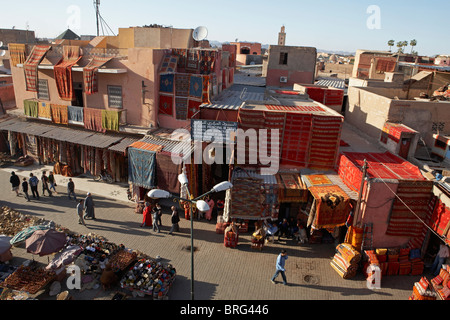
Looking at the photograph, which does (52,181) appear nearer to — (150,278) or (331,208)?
(150,278)

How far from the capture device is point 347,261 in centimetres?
1130

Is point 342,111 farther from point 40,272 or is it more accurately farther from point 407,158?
point 40,272

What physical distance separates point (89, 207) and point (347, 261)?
11.3 meters

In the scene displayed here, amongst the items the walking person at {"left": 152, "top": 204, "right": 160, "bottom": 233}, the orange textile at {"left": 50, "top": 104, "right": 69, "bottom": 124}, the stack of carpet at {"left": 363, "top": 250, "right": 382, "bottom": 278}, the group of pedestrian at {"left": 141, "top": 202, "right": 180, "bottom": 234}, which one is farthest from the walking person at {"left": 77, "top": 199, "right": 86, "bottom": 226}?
the stack of carpet at {"left": 363, "top": 250, "right": 382, "bottom": 278}

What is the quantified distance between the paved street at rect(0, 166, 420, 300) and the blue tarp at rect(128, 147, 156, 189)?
167cm

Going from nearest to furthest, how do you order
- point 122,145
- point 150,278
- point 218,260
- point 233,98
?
point 150,278 → point 218,260 → point 122,145 → point 233,98

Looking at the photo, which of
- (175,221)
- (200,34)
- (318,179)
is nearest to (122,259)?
(175,221)

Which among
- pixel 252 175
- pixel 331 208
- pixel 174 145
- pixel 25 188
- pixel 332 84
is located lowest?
pixel 25 188

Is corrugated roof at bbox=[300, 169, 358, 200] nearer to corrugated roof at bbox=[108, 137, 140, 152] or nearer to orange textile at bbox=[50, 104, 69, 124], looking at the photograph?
corrugated roof at bbox=[108, 137, 140, 152]

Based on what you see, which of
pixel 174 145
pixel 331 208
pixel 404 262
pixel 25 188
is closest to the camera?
pixel 404 262

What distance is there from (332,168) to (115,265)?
9755 millimetres

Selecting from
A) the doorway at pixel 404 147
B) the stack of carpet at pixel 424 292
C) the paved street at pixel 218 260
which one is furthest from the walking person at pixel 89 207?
the doorway at pixel 404 147
